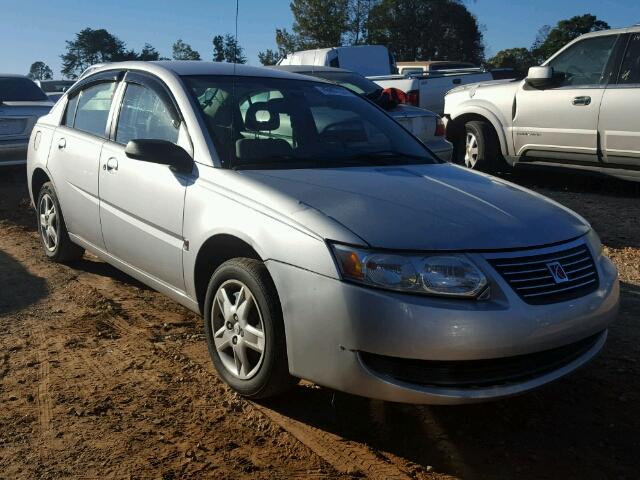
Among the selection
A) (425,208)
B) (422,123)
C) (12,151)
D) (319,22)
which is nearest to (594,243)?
(425,208)

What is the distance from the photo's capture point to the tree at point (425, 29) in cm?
5188

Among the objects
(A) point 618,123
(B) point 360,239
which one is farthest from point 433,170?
(A) point 618,123

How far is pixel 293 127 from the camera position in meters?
4.25

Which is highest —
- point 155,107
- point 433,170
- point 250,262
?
point 155,107

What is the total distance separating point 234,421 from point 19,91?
979 cm

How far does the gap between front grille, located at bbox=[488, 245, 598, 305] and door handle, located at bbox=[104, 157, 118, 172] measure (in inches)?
102

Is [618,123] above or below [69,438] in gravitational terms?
above

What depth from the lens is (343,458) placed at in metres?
2.98

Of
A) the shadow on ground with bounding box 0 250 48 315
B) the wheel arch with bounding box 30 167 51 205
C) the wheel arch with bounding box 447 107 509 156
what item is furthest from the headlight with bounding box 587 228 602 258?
the wheel arch with bounding box 447 107 509 156

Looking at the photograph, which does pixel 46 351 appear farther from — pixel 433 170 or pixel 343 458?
pixel 433 170

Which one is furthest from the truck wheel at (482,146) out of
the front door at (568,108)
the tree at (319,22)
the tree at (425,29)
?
the tree at (425,29)

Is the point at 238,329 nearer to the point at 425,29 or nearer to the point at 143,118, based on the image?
the point at 143,118

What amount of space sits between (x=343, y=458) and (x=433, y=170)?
1.83m

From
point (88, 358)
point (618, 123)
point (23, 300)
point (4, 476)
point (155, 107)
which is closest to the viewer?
point (4, 476)
